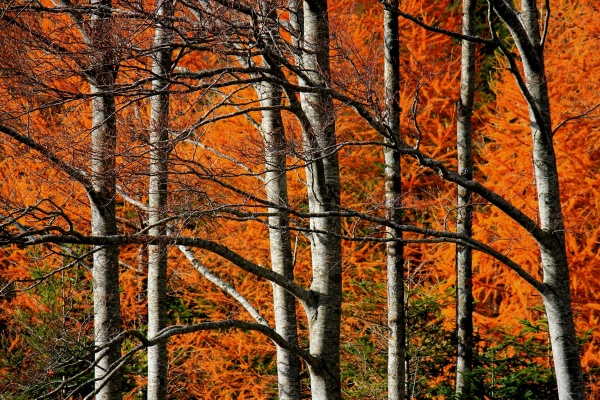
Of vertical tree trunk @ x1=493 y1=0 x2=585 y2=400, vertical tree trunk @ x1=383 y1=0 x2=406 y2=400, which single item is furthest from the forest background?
vertical tree trunk @ x1=493 y1=0 x2=585 y2=400

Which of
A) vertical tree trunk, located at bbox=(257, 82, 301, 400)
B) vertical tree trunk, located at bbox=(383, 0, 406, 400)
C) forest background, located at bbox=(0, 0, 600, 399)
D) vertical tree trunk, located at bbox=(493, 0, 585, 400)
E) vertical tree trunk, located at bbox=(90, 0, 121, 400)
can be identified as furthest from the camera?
vertical tree trunk, located at bbox=(383, 0, 406, 400)

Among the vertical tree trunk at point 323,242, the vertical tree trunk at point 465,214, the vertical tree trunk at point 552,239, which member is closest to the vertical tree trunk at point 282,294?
the vertical tree trunk at point 323,242

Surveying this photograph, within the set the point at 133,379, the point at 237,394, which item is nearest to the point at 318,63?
the point at 133,379

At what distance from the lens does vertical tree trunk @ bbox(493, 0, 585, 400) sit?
625cm

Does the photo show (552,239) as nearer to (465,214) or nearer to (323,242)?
(323,242)

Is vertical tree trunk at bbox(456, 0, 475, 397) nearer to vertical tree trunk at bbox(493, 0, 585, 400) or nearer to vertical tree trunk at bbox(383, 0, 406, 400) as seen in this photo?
vertical tree trunk at bbox(383, 0, 406, 400)

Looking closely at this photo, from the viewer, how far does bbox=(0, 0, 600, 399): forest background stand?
20.1 ft

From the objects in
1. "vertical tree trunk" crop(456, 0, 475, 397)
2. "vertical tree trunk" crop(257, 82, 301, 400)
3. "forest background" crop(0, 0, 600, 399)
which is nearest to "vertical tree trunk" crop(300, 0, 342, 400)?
"forest background" crop(0, 0, 600, 399)

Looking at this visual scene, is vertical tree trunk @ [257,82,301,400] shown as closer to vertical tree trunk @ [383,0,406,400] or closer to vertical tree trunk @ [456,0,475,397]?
vertical tree trunk @ [383,0,406,400]

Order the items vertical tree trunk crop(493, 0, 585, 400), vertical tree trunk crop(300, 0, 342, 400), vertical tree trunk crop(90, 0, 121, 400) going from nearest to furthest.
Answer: vertical tree trunk crop(493, 0, 585, 400)
vertical tree trunk crop(300, 0, 342, 400)
vertical tree trunk crop(90, 0, 121, 400)

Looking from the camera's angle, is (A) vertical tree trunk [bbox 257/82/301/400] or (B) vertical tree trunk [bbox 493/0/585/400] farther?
(A) vertical tree trunk [bbox 257/82/301/400]

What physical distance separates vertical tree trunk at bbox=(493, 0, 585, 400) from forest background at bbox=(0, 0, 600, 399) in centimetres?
28

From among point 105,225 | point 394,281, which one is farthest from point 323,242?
point 105,225

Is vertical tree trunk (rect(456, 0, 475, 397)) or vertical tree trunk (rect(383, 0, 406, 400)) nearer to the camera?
vertical tree trunk (rect(383, 0, 406, 400))
